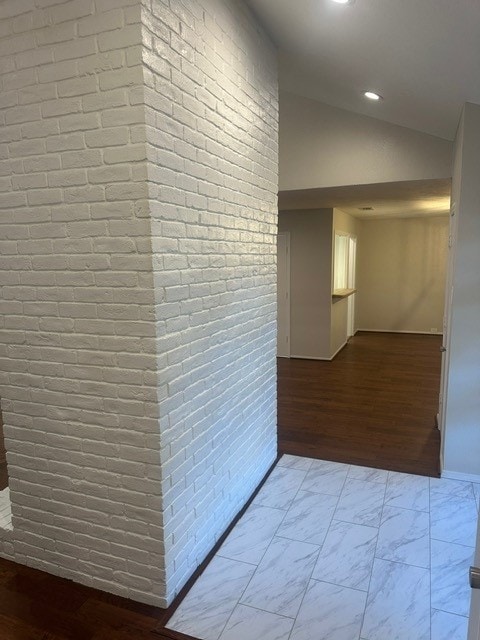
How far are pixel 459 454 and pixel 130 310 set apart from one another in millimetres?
2539

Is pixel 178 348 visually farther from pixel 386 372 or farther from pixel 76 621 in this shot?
pixel 386 372

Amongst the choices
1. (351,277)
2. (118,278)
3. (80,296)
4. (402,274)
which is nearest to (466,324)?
(118,278)

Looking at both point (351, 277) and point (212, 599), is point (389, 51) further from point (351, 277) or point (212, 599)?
point (351, 277)

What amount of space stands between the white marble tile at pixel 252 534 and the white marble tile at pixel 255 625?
1.03ft

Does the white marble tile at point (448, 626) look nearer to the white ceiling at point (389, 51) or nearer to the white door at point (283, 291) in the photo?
the white ceiling at point (389, 51)

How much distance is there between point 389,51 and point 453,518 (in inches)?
108

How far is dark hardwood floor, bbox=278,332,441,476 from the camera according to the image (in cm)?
337

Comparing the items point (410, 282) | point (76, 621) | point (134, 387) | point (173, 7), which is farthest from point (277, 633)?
point (410, 282)

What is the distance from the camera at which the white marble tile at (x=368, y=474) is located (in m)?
2.98

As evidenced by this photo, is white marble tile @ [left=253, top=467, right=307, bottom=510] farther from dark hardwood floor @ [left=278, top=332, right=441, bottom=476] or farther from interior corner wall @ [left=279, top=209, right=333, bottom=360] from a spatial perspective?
interior corner wall @ [left=279, top=209, right=333, bottom=360]

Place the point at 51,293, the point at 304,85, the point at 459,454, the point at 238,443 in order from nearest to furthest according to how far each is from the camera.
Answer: the point at 51,293
the point at 238,443
the point at 459,454
the point at 304,85

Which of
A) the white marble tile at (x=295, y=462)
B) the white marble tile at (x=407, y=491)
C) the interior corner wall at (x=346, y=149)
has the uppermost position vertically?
the interior corner wall at (x=346, y=149)

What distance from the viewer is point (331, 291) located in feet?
20.2

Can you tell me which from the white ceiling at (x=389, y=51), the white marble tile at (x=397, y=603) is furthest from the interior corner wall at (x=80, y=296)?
the white ceiling at (x=389, y=51)
